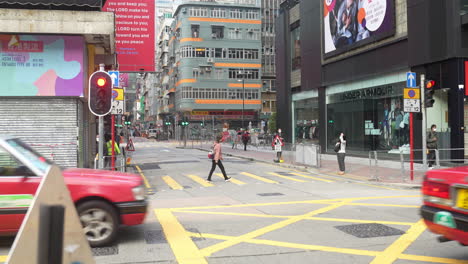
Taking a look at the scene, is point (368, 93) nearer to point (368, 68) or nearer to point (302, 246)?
point (368, 68)

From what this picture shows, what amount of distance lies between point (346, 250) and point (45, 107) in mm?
12425

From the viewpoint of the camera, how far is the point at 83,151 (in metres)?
16.8

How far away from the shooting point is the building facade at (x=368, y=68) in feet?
54.1

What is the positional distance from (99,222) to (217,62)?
62364 millimetres

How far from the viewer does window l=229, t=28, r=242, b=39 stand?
68.4 metres

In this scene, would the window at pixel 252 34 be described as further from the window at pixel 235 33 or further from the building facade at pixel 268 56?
the building facade at pixel 268 56

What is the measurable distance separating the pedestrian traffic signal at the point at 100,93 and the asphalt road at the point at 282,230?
2530 millimetres

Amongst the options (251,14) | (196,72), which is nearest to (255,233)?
(196,72)

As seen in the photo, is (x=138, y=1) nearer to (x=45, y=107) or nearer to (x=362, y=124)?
(x=45, y=107)

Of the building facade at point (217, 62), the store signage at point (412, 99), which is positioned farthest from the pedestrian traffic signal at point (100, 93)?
the building facade at point (217, 62)

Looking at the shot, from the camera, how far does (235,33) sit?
225 feet

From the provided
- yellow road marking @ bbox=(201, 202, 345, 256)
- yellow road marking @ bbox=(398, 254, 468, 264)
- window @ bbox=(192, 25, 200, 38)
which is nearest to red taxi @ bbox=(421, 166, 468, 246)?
yellow road marking @ bbox=(398, 254, 468, 264)

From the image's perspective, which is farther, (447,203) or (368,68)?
(368,68)

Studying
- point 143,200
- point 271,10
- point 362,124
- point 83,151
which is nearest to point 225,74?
point 271,10
